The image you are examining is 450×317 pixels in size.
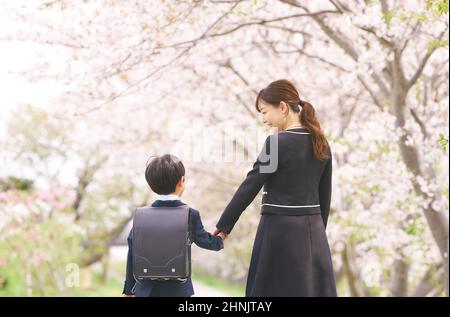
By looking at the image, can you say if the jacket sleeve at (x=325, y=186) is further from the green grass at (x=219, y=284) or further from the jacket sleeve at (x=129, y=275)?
the green grass at (x=219, y=284)

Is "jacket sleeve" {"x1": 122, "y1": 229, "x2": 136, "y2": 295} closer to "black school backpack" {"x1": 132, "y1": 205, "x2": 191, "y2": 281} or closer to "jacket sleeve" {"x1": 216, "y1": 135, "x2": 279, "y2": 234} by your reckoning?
"black school backpack" {"x1": 132, "y1": 205, "x2": 191, "y2": 281}

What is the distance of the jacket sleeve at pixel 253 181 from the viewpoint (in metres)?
3.36

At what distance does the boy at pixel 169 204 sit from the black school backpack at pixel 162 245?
0.18ft

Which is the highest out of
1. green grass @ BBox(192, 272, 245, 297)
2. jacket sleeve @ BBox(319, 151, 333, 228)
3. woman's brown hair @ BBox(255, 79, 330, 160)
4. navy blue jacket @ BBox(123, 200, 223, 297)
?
woman's brown hair @ BBox(255, 79, 330, 160)

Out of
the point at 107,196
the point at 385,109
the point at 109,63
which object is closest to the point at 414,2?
the point at 385,109

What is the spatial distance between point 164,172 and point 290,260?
0.77 metres

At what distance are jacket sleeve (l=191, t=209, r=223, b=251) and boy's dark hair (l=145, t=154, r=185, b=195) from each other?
0.19m

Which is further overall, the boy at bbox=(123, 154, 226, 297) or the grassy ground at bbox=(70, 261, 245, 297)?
the grassy ground at bbox=(70, 261, 245, 297)

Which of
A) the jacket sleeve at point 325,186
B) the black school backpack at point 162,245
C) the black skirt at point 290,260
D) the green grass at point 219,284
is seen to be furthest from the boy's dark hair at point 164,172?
the green grass at point 219,284

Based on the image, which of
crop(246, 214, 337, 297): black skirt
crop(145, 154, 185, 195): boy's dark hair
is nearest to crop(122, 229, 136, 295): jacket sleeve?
crop(145, 154, 185, 195): boy's dark hair

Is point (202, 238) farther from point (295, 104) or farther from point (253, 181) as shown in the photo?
point (295, 104)

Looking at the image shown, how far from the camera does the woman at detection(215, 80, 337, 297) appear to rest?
3285 mm

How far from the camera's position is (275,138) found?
338 cm
